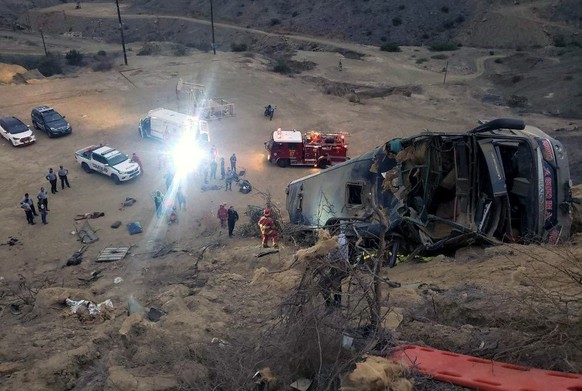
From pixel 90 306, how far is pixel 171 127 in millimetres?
17380

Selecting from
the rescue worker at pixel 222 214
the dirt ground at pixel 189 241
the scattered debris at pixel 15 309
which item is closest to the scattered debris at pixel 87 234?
the dirt ground at pixel 189 241

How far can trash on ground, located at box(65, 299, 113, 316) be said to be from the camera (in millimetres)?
9809

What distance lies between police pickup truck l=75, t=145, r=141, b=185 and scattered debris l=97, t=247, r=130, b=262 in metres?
6.57

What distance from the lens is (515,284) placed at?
761 centimetres

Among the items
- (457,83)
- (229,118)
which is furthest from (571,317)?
(457,83)

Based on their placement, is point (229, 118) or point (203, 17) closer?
point (229, 118)

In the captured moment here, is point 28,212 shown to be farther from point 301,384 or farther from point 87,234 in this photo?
point 301,384

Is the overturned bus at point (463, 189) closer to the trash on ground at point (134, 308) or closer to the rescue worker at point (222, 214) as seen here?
the trash on ground at point (134, 308)

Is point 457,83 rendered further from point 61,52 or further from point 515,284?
point 61,52

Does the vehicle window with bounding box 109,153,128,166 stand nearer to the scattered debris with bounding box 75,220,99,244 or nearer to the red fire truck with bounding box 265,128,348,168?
the scattered debris with bounding box 75,220,99,244

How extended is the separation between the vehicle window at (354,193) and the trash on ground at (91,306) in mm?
5987

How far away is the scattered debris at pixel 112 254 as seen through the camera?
51.3ft

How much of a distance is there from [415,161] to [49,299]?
28.4ft

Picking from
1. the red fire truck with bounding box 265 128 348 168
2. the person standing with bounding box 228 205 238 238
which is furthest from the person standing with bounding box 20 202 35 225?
the red fire truck with bounding box 265 128 348 168
